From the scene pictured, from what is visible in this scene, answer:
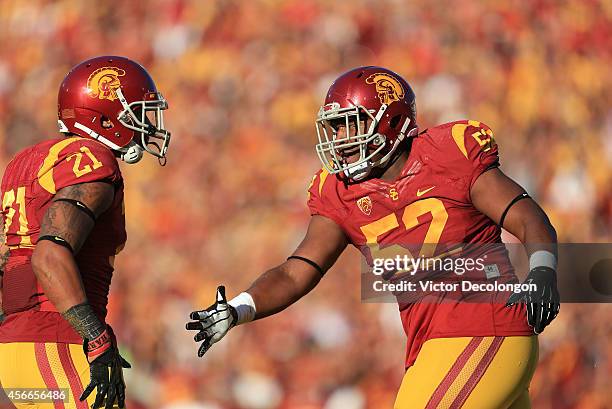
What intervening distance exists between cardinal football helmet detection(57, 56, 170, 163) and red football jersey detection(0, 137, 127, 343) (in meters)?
0.20

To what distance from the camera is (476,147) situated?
3.31m

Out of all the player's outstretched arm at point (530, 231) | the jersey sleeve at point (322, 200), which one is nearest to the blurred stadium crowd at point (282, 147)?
the jersey sleeve at point (322, 200)

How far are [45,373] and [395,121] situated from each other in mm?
1351

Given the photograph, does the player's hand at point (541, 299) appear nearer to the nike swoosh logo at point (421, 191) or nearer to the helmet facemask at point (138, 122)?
the nike swoosh logo at point (421, 191)

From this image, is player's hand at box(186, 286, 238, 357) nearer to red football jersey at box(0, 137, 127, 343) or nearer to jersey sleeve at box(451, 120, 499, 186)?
red football jersey at box(0, 137, 127, 343)

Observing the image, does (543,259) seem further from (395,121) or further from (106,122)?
(106,122)

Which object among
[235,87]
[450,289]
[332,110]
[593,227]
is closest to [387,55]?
[235,87]

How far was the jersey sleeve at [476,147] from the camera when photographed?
10.8 ft

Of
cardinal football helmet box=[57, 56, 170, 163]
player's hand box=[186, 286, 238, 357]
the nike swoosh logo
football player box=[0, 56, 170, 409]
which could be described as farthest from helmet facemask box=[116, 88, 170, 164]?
the nike swoosh logo

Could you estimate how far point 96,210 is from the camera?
3.11m

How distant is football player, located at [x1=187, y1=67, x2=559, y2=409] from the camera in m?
3.15

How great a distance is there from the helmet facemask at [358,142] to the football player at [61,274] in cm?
69

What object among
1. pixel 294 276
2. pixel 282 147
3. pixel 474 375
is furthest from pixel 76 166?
pixel 282 147

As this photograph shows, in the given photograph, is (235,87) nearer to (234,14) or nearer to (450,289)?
(234,14)
